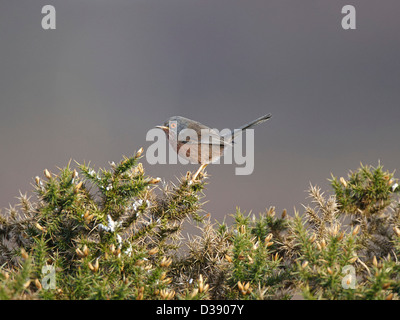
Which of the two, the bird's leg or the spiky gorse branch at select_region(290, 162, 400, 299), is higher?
the bird's leg

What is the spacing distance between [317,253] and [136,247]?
607 mm

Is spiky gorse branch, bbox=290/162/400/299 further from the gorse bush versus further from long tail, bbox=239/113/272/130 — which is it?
long tail, bbox=239/113/272/130

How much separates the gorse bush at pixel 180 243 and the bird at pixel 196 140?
60 centimetres

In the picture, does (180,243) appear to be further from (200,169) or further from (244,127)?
(244,127)

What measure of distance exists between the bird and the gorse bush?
604 mm

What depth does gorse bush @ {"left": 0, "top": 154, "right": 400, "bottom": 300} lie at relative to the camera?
1193 millimetres

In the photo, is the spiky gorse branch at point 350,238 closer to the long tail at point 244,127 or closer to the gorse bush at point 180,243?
the gorse bush at point 180,243

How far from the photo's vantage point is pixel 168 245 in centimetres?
161

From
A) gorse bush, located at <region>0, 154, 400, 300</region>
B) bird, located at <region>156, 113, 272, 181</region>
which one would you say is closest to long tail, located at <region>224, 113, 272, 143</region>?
bird, located at <region>156, 113, 272, 181</region>

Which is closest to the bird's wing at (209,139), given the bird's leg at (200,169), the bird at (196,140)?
the bird at (196,140)

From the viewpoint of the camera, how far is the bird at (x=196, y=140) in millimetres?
2283

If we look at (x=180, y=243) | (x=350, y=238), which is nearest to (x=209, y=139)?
(x=180, y=243)
